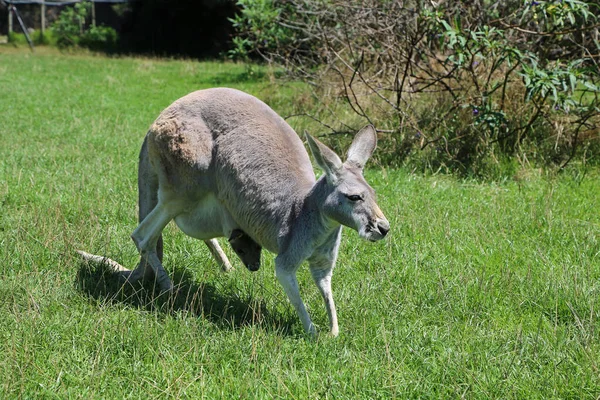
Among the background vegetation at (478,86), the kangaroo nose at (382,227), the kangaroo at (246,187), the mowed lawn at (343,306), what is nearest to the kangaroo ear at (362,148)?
the kangaroo at (246,187)

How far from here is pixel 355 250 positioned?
16.2ft

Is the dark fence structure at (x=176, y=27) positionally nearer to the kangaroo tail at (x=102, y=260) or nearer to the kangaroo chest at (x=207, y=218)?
the kangaroo tail at (x=102, y=260)

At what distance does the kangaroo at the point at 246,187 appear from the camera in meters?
3.66

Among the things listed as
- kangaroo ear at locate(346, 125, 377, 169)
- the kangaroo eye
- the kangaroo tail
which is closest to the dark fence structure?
the kangaroo tail

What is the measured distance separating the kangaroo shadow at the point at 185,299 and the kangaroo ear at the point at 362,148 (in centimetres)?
89

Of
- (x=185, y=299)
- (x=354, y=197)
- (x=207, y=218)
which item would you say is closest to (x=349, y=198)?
(x=354, y=197)

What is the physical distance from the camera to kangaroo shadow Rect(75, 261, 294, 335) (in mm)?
3849

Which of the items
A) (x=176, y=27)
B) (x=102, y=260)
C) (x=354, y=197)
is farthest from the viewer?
(x=176, y=27)

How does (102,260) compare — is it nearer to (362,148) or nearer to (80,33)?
(362,148)

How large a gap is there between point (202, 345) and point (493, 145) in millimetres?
4505

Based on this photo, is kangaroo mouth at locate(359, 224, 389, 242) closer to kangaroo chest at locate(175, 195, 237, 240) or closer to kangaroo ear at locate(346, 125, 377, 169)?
kangaroo ear at locate(346, 125, 377, 169)

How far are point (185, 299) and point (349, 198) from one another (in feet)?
4.44

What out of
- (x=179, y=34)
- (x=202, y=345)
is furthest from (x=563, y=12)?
(x=179, y=34)

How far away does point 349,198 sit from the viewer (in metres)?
3.41
